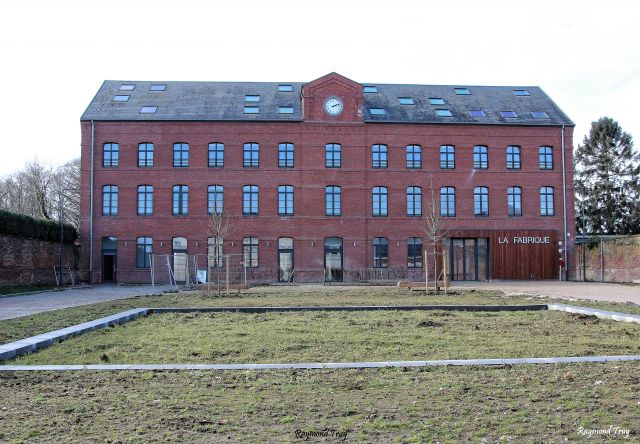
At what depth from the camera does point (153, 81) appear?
43.1 m

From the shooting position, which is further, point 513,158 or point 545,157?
point 545,157

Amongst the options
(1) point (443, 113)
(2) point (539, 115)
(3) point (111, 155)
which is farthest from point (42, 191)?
(2) point (539, 115)

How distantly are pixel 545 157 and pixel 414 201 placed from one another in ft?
30.2

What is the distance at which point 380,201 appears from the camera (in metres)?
40.1

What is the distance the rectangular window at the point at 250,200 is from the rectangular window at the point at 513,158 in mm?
16527

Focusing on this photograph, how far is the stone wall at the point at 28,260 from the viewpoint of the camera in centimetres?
2761

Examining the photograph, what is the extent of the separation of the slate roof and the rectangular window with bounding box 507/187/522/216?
435cm

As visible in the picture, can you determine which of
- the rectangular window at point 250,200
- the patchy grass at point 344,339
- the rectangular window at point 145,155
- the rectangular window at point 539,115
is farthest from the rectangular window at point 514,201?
the patchy grass at point 344,339

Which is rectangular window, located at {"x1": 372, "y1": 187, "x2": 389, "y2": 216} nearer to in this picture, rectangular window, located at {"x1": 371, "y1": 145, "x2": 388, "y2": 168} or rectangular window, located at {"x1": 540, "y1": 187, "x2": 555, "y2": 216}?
rectangular window, located at {"x1": 371, "y1": 145, "x2": 388, "y2": 168}

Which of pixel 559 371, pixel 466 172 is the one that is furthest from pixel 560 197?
pixel 559 371

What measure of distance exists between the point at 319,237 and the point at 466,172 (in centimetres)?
1042

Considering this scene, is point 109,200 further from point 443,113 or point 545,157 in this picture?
point 545,157

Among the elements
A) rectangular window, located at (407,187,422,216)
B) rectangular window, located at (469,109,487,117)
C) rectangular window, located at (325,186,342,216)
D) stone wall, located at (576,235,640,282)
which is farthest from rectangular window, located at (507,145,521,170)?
rectangular window, located at (325,186,342,216)

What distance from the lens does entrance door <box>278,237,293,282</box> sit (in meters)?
38.9
